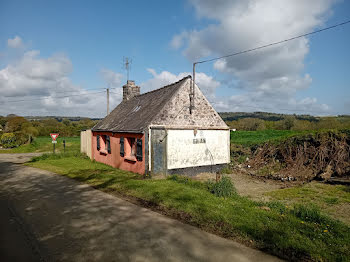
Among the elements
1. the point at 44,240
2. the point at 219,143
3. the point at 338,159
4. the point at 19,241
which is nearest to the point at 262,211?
the point at 44,240

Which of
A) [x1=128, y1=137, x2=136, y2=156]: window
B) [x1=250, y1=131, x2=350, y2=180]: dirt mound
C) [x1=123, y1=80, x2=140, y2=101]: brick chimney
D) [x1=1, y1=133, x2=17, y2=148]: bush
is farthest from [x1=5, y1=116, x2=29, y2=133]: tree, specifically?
[x1=250, y1=131, x2=350, y2=180]: dirt mound

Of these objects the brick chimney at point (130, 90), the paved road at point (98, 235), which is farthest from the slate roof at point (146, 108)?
the paved road at point (98, 235)

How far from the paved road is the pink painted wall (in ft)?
15.3

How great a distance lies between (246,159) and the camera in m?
18.4

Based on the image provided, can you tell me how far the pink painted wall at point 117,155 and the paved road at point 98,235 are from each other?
4670 mm

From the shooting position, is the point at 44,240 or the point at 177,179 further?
the point at 177,179

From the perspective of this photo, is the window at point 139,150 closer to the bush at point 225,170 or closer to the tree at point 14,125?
the bush at point 225,170

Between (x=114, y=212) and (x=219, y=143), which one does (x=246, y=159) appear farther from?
(x=114, y=212)

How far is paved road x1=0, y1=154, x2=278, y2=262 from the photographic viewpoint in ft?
15.7

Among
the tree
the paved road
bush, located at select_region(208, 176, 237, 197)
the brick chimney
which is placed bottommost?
the paved road

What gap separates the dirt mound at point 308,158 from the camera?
44.7ft

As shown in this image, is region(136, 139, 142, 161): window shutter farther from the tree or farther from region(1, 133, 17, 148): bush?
the tree

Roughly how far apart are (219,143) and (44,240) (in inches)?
462

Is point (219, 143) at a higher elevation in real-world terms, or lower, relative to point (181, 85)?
lower
